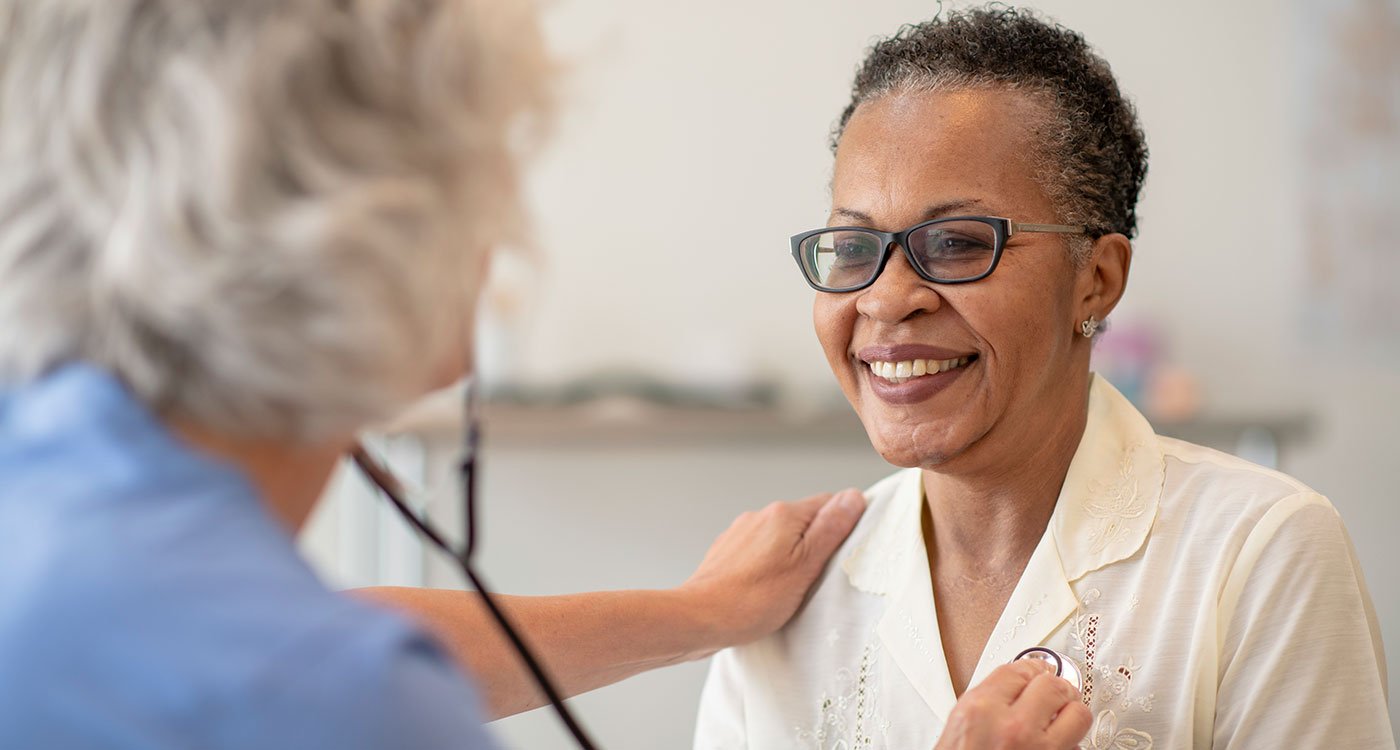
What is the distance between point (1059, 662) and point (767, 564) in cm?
41

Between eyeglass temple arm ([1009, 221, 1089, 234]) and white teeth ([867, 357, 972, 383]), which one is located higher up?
eyeglass temple arm ([1009, 221, 1089, 234])

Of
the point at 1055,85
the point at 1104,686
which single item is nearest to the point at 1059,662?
the point at 1104,686

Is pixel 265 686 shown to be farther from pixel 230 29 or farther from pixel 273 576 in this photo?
pixel 230 29

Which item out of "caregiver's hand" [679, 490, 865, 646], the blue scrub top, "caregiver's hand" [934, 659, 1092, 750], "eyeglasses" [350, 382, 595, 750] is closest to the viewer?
the blue scrub top

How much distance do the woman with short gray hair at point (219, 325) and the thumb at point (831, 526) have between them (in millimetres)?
909

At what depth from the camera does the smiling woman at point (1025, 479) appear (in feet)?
4.12

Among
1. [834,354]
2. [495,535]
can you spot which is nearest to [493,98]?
[834,354]

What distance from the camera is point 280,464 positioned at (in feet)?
2.60

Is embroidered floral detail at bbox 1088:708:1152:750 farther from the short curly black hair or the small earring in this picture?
the short curly black hair

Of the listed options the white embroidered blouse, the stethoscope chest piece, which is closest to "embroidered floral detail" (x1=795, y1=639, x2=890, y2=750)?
the white embroidered blouse

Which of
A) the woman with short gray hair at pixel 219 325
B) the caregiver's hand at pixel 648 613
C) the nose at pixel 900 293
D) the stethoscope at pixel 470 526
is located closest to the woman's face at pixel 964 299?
the nose at pixel 900 293

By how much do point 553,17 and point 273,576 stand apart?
3134mm

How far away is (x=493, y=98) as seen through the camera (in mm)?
792

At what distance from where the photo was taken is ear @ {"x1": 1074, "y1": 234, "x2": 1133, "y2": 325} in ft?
4.79
